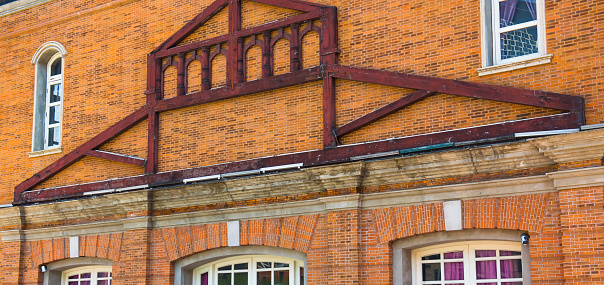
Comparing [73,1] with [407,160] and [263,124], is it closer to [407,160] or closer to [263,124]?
[263,124]

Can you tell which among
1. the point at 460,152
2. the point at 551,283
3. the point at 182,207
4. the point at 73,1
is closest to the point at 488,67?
the point at 460,152

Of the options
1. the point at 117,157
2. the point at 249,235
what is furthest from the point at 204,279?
the point at 117,157

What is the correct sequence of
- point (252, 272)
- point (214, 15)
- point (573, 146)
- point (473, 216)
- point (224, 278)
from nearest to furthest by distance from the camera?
point (573, 146)
point (473, 216)
point (252, 272)
point (224, 278)
point (214, 15)

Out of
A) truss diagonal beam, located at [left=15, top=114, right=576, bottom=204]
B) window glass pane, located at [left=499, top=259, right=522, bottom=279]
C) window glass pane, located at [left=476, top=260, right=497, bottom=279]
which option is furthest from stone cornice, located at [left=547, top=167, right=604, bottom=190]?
window glass pane, located at [left=476, top=260, right=497, bottom=279]

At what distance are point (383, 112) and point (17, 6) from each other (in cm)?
1236

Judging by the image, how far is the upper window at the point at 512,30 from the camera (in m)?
13.9

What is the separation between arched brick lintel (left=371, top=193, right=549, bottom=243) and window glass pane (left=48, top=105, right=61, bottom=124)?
1021 cm

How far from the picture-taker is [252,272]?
17016 millimetres

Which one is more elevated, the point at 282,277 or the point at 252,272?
the point at 252,272

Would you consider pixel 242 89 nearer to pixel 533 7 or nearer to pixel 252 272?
pixel 252 272

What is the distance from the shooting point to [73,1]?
20859 mm

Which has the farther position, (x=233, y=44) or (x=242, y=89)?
(x=233, y=44)

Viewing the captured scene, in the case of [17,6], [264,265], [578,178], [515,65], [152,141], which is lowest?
[264,265]

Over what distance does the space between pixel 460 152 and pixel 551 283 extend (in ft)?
8.70
